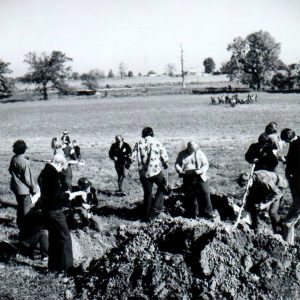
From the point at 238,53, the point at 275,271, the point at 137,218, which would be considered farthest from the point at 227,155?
the point at 238,53

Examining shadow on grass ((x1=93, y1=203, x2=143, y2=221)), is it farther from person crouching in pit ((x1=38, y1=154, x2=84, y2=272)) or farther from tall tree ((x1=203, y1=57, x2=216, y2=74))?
tall tree ((x1=203, y1=57, x2=216, y2=74))

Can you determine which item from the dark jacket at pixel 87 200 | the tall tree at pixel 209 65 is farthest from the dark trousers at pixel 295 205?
the tall tree at pixel 209 65

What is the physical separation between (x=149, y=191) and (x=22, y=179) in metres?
2.34

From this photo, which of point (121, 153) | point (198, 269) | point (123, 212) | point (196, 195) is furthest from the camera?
point (121, 153)

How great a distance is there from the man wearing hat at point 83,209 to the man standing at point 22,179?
0.83 m

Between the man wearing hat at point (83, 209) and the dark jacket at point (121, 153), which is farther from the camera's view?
the dark jacket at point (121, 153)

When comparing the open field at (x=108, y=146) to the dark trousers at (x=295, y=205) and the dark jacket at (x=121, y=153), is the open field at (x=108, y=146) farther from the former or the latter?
the dark trousers at (x=295, y=205)

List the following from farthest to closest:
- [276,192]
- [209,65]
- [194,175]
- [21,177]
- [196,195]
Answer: [209,65]
[196,195]
[194,175]
[21,177]
[276,192]

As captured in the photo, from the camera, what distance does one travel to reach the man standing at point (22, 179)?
282 inches

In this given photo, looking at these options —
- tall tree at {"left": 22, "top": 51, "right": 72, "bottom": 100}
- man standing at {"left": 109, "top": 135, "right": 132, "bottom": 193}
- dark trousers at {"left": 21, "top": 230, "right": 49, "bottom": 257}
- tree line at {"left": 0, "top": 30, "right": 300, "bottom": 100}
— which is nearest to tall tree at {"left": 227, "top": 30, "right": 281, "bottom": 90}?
tree line at {"left": 0, "top": 30, "right": 300, "bottom": 100}

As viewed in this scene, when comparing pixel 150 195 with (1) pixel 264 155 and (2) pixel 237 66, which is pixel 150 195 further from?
(2) pixel 237 66

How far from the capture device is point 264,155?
7.31 m

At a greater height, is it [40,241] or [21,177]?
[21,177]

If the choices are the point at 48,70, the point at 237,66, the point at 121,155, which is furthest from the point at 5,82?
the point at 121,155
